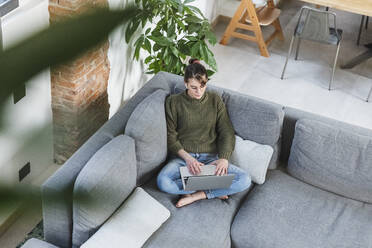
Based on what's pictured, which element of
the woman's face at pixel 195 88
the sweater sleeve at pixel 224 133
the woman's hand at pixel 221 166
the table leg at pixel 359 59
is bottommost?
the table leg at pixel 359 59

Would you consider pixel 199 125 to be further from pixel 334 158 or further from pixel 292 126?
pixel 334 158

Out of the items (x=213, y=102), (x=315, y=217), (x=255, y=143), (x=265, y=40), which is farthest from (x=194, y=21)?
(x=265, y=40)

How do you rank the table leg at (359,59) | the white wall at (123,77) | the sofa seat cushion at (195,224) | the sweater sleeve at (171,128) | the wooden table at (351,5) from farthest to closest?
the table leg at (359,59)
the wooden table at (351,5)
the white wall at (123,77)
the sweater sleeve at (171,128)
the sofa seat cushion at (195,224)

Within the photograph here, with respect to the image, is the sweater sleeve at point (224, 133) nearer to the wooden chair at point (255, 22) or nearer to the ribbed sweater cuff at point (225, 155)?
the ribbed sweater cuff at point (225, 155)

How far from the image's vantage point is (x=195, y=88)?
2439 mm

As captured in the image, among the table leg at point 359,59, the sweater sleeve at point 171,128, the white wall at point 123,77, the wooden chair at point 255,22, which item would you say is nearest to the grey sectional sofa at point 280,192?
the sweater sleeve at point 171,128

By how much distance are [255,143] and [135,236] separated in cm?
88

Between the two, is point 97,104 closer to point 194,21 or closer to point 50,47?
point 194,21

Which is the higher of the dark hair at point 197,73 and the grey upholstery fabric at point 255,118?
the dark hair at point 197,73

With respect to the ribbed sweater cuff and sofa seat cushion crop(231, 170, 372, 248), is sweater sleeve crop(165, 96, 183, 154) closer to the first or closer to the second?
the ribbed sweater cuff

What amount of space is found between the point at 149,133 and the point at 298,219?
0.84m

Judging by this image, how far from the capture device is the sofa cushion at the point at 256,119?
8.41 feet

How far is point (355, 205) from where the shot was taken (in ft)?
8.16

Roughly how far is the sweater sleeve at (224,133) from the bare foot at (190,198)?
246 millimetres
